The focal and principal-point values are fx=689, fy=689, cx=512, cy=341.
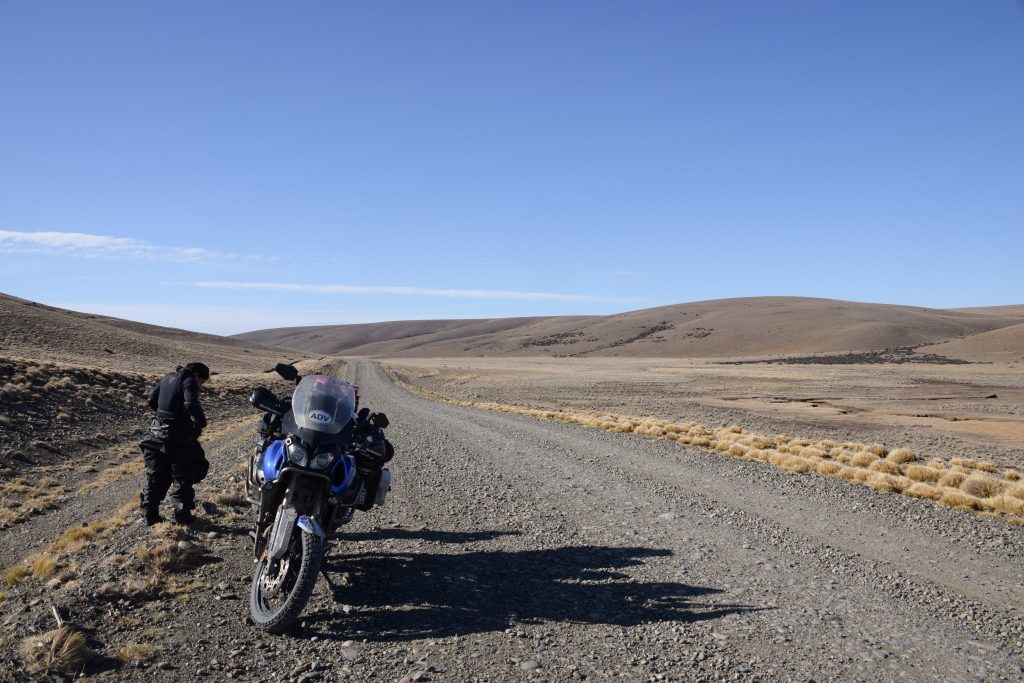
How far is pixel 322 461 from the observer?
5.28 metres

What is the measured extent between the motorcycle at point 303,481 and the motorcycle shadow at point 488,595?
390 millimetres

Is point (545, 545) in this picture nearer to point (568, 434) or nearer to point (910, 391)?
point (568, 434)

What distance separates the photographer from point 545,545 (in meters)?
7.43

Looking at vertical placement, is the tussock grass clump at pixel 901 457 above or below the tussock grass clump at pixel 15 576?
below

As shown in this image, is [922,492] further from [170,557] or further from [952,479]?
[170,557]

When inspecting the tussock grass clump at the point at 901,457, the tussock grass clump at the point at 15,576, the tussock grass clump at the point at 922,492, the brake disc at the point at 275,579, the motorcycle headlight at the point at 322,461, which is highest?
the motorcycle headlight at the point at 322,461

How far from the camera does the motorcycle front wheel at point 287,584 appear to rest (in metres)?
4.69

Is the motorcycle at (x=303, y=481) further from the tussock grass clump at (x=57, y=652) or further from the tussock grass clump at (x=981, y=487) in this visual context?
the tussock grass clump at (x=981, y=487)

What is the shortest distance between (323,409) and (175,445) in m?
3.04

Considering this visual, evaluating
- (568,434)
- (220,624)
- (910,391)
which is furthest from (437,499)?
(910,391)

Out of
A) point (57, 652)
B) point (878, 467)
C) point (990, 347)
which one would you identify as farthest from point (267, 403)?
point (990, 347)

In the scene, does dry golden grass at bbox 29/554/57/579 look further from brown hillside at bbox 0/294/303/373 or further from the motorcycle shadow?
brown hillside at bbox 0/294/303/373

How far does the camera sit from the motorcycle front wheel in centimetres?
469

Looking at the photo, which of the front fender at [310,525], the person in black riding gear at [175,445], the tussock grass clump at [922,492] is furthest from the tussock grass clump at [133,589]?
the tussock grass clump at [922,492]
